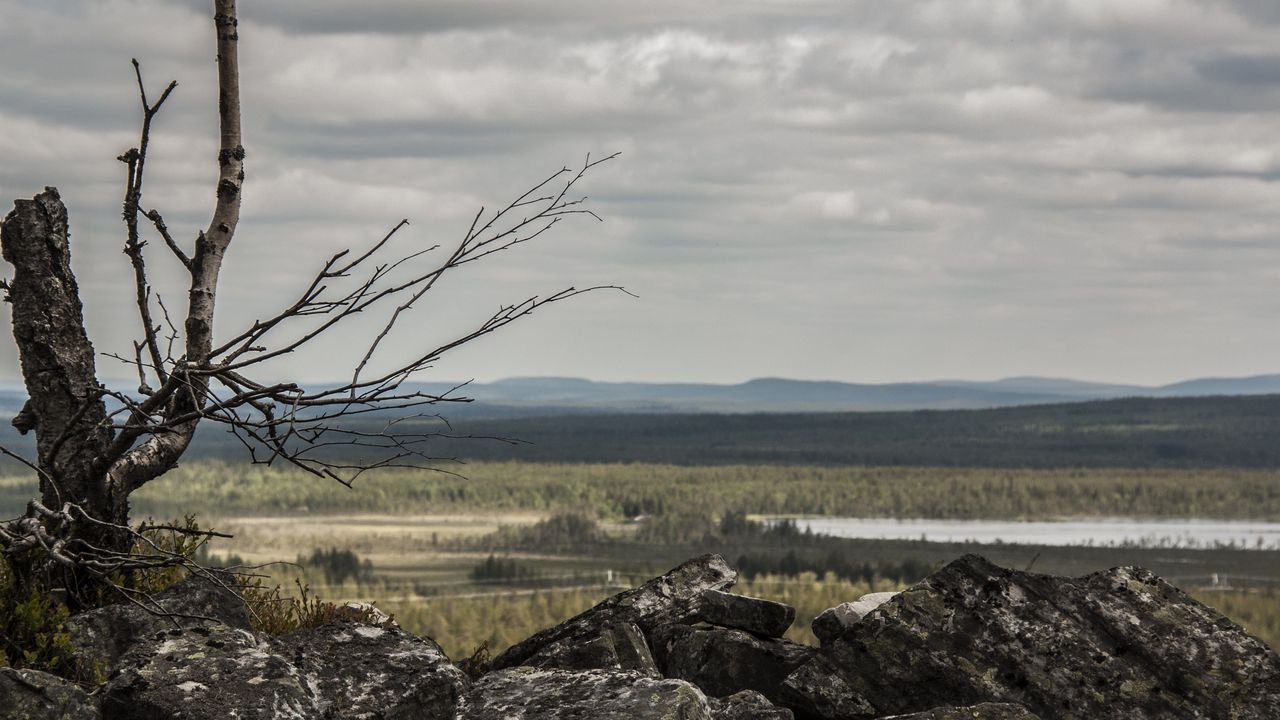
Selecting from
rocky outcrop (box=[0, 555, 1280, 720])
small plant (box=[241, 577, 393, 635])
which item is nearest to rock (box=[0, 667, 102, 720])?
rocky outcrop (box=[0, 555, 1280, 720])

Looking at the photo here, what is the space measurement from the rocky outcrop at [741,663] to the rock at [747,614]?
0.02 metres

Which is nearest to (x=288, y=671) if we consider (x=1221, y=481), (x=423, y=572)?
(x=423, y=572)

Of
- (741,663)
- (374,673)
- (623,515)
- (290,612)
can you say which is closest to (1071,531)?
(623,515)

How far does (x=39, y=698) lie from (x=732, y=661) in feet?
16.4

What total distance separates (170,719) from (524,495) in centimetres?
13127

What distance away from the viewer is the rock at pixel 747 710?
31.4 ft

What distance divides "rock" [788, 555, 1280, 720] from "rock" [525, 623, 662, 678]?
1.28 metres

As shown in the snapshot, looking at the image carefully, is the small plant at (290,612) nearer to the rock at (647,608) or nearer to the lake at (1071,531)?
the rock at (647,608)

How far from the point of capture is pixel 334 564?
8650 cm

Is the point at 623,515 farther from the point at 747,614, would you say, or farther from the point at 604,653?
the point at 604,653

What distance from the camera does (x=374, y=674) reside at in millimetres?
9273

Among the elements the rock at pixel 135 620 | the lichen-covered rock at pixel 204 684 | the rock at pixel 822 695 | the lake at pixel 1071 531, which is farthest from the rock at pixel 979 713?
the lake at pixel 1071 531

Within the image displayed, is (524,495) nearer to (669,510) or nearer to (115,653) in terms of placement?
(669,510)

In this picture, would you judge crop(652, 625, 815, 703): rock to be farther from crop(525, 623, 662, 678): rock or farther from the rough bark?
the rough bark
